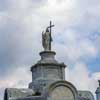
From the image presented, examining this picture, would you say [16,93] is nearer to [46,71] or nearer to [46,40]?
[46,71]

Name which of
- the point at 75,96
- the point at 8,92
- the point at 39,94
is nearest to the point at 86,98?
the point at 75,96

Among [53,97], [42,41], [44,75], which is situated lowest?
[53,97]

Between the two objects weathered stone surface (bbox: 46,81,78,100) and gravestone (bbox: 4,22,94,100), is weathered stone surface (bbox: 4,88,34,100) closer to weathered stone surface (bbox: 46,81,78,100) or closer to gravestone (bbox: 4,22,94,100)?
gravestone (bbox: 4,22,94,100)

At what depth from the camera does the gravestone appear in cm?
2325

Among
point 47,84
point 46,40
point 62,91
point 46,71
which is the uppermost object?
point 46,40

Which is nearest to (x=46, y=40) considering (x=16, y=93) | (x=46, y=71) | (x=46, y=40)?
(x=46, y=40)

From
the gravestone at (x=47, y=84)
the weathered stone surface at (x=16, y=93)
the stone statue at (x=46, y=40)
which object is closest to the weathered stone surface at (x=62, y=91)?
the gravestone at (x=47, y=84)

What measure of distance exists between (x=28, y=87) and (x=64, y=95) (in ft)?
14.8

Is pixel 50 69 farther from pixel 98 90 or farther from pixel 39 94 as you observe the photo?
pixel 98 90

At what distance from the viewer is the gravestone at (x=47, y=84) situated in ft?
76.3

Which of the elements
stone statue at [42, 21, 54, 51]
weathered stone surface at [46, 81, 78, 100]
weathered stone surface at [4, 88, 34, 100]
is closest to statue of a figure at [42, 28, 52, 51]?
stone statue at [42, 21, 54, 51]

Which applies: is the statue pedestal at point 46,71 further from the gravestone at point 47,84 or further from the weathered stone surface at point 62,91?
the weathered stone surface at point 62,91

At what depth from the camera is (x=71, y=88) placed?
77.5ft

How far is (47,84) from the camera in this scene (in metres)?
25.5
